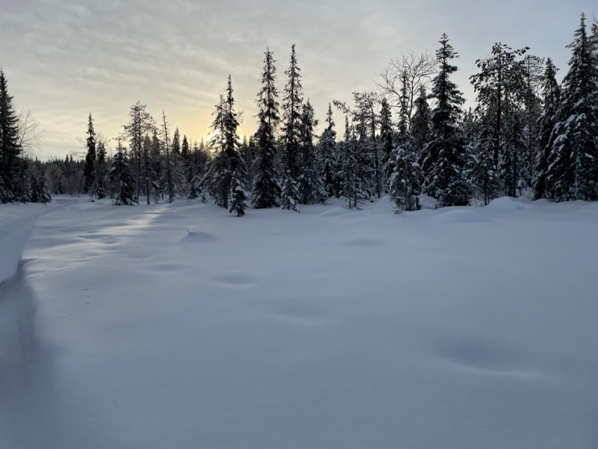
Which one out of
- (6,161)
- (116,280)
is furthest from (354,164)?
(6,161)

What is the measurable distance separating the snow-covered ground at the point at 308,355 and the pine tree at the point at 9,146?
44.7m

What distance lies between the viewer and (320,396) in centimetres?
299

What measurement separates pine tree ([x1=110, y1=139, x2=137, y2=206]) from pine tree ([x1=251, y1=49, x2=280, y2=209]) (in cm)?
1966

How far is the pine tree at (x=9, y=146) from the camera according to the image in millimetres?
41684

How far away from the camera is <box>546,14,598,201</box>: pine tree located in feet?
69.6

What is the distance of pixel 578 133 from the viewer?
21.1 meters

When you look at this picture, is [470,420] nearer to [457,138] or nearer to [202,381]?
[202,381]

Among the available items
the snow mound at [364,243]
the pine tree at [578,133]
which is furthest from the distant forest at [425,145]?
the snow mound at [364,243]

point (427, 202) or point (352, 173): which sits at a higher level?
point (352, 173)

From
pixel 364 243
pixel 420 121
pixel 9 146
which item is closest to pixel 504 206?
pixel 364 243

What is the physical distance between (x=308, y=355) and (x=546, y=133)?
31.4 metres

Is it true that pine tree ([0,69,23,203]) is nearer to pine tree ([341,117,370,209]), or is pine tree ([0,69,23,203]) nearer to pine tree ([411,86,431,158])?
pine tree ([341,117,370,209])

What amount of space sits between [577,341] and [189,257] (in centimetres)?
819

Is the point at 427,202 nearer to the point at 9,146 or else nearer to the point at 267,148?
the point at 267,148
